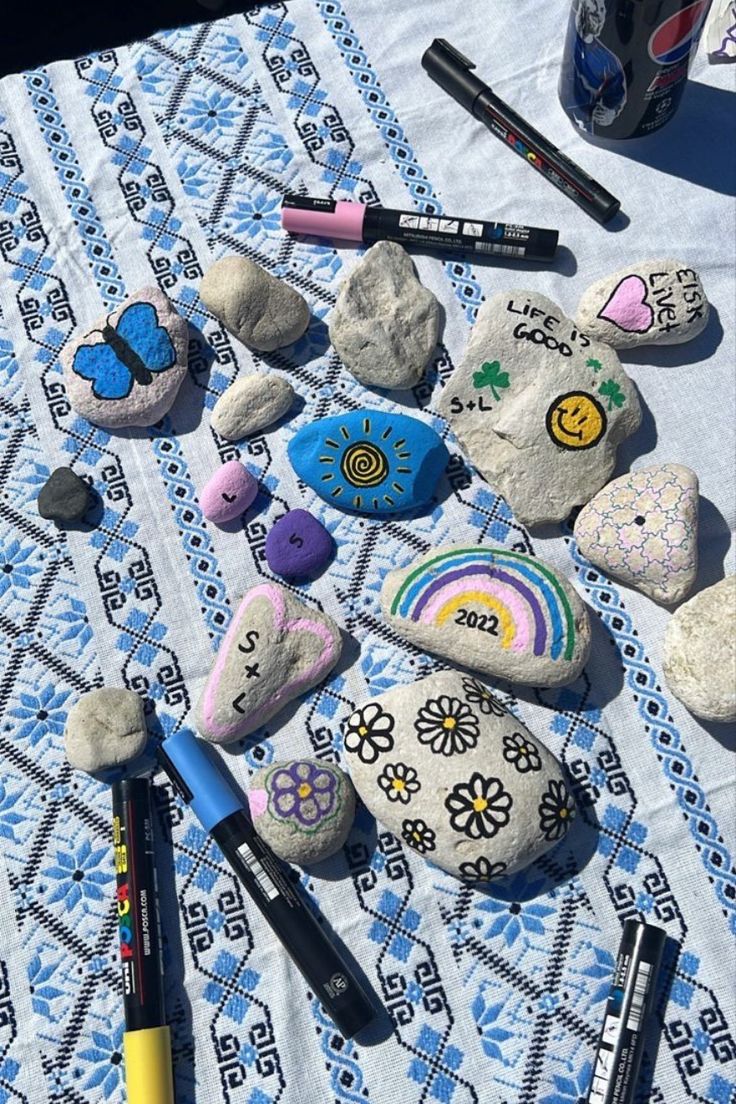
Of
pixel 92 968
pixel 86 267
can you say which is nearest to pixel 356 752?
pixel 92 968

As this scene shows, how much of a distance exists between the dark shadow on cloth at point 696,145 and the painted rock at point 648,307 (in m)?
0.09

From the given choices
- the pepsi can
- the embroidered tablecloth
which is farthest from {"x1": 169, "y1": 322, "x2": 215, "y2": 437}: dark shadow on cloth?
the pepsi can

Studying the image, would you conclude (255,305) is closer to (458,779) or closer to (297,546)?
(297,546)

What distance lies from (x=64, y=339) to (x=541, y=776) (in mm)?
482

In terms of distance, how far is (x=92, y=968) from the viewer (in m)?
0.65

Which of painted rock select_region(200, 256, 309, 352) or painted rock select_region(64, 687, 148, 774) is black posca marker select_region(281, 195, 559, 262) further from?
painted rock select_region(64, 687, 148, 774)

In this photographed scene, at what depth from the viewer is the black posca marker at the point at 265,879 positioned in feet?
2.04

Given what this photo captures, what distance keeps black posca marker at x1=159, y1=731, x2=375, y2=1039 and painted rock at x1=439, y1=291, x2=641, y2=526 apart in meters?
0.28

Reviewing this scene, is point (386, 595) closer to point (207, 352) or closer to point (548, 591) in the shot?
point (548, 591)

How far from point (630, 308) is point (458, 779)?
1.18ft

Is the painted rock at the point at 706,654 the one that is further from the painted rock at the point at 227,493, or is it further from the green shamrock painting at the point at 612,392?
the painted rock at the point at 227,493

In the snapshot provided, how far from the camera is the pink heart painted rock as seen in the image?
721mm

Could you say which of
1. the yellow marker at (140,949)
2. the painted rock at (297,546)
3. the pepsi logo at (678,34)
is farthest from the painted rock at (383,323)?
the yellow marker at (140,949)

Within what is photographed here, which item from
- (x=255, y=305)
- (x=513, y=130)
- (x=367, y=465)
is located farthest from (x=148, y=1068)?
(x=513, y=130)
